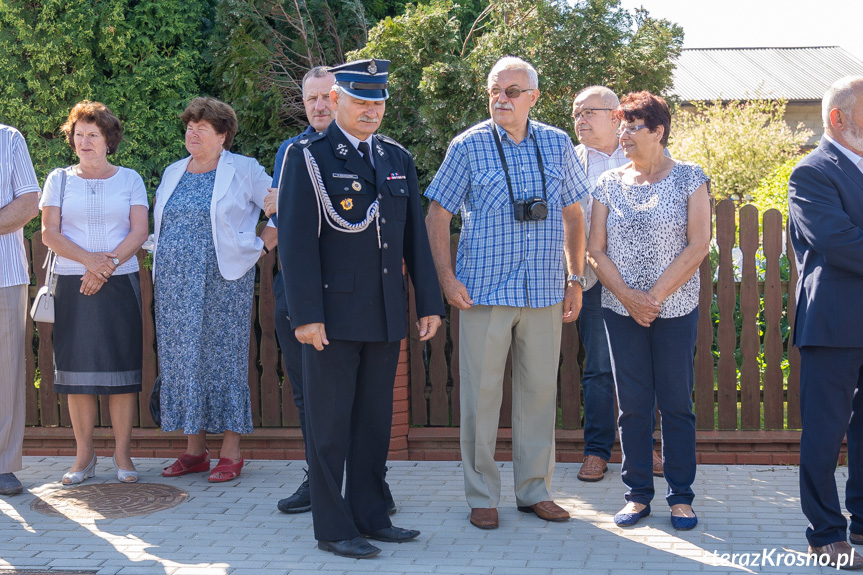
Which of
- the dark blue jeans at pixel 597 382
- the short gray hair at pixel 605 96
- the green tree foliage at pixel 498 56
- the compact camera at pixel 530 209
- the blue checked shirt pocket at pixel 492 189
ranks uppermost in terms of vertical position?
the green tree foliage at pixel 498 56

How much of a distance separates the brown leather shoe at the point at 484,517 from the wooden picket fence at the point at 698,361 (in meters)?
1.46

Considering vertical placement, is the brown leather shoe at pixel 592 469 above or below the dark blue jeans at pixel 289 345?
below

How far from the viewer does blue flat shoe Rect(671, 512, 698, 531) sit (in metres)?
4.53

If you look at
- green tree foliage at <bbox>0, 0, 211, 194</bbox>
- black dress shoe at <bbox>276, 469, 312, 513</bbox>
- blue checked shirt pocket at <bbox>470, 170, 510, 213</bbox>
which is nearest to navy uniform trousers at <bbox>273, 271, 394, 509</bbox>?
black dress shoe at <bbox>276, 469, 312, 513</bbox>

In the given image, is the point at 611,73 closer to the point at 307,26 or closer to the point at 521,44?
the point at 521,44

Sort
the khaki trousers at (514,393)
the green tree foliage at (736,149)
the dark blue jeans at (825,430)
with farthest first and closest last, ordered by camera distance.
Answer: the green tree foliage at (736,149), the khaki trousers at (514,393), the dark blue jeans at (825,430)

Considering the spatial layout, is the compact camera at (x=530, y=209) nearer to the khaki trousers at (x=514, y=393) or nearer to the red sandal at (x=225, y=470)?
the khaki trousers at (x=514, y=393)

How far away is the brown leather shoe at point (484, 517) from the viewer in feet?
15.2

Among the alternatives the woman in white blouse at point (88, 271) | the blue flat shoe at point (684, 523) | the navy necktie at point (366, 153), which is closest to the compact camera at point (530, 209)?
the navy necktie at point (366, 153)

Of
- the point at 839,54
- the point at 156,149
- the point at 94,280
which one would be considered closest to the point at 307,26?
the point at 156,149

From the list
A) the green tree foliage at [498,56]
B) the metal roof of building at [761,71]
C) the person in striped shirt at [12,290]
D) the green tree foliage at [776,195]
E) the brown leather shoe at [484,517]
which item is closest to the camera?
the brown leather shoe at [484,517]

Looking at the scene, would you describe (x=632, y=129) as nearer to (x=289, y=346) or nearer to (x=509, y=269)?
(x=509, y=269)

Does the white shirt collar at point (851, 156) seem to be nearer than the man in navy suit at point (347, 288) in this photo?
Yes

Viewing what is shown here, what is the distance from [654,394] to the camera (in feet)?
15.8
